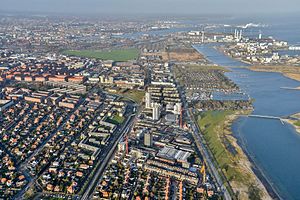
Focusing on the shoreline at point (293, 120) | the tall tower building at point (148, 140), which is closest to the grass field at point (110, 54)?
the shoreline at point (293, 120)

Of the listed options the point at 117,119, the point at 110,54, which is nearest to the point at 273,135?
the point at 117,119

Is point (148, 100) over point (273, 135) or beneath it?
over

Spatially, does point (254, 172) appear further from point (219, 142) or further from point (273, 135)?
point (273, 135)

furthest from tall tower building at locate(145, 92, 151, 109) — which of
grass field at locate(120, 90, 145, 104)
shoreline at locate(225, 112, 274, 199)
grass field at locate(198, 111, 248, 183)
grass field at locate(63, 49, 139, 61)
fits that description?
grass field at locate(63, 49, 139, 61)

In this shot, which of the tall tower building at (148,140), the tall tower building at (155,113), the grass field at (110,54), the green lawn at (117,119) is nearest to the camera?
the tall tower building at (148,140)

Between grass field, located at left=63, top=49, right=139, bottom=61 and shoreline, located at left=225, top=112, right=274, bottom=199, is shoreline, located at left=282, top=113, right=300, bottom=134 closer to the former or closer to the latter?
shoreline, located at left=225, top=112, right=274, bottom=199

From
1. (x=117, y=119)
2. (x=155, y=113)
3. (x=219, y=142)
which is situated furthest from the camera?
(x=117, y=119)

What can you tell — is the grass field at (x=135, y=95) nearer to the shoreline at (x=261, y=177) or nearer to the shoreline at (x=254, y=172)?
the shoreline at (x=254, y=172)
